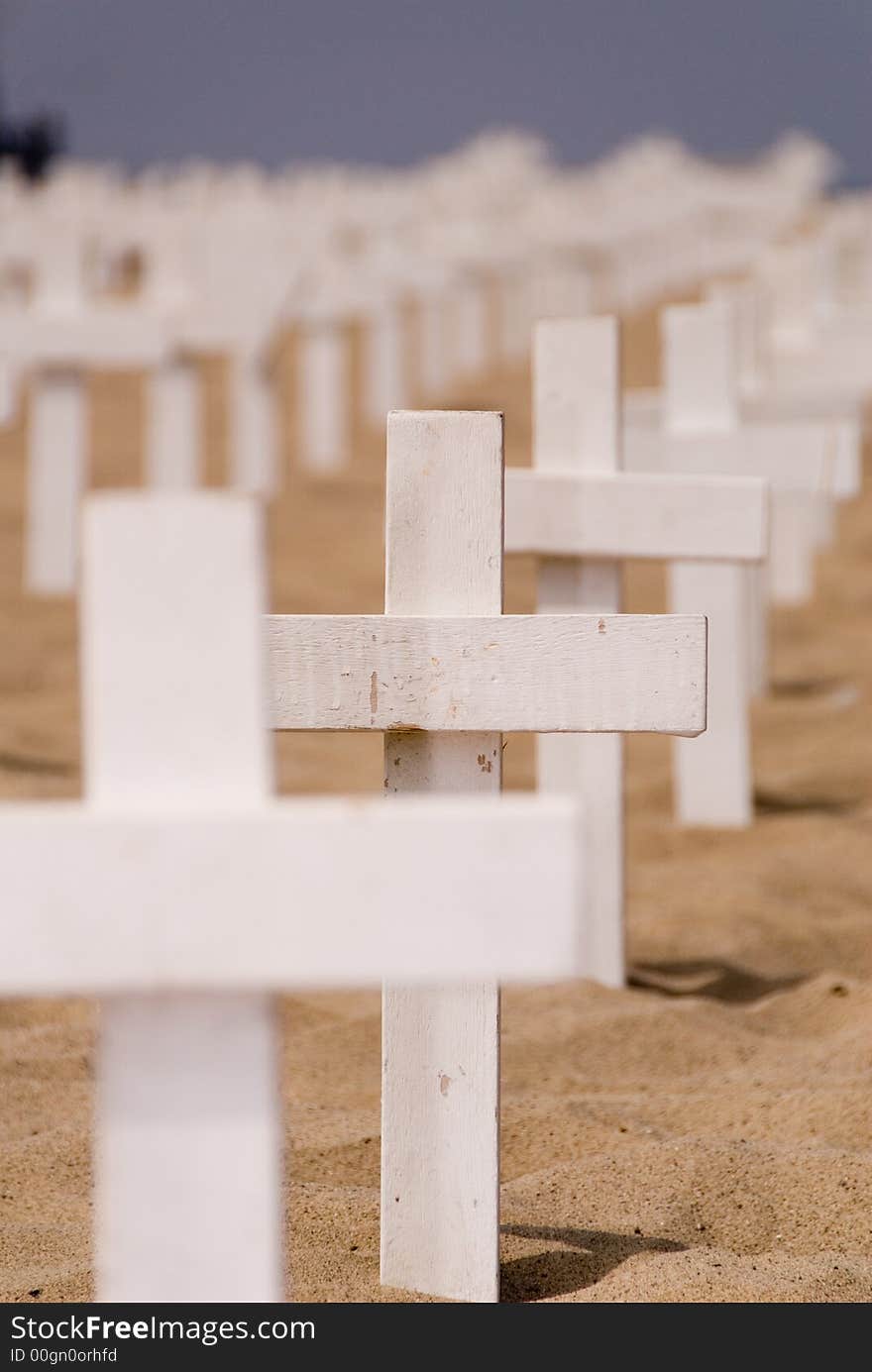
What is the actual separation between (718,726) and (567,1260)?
2430 mm

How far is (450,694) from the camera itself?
1.83m

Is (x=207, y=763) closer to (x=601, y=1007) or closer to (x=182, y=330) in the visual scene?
(x=601, y=1007)

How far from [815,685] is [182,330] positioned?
3.09 metres

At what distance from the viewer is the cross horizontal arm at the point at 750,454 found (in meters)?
4.02

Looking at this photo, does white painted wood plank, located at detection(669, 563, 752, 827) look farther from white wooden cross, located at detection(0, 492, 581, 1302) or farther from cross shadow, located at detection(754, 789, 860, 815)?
white wooden cross, located at detection(0, 492, 581, 1302)

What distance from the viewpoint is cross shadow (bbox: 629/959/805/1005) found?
3.20 meters

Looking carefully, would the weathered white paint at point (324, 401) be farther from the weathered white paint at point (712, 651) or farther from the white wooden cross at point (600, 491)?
the white wooden cross at point (600, 491)

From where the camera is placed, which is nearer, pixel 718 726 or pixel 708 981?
pixel 708 981

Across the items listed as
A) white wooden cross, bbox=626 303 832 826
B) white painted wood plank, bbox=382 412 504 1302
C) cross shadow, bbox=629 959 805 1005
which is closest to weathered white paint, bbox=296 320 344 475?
white wooden cross, bbox=626 303 832 826

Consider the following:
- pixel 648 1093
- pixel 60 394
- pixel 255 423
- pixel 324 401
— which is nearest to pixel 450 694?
pixel 648 1093

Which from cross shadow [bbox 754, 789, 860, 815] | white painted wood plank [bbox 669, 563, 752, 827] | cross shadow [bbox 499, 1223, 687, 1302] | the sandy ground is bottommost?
cross shadow [bbox 499, 1223, 687, 1302]

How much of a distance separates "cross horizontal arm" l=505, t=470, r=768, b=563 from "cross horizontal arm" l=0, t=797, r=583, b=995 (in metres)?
1.68

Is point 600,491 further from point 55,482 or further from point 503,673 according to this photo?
point 55,482

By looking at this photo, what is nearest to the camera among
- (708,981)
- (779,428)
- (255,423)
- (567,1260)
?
(567,1260)
